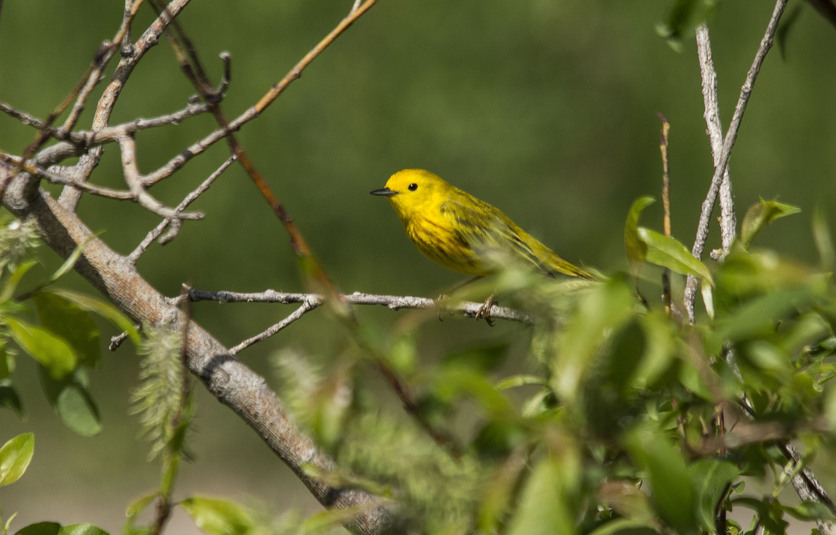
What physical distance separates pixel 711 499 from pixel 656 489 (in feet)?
1.07

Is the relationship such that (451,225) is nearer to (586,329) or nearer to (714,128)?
(714,128)

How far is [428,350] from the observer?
29.4 ft

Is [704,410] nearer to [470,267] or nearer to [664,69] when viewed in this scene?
[470,267]

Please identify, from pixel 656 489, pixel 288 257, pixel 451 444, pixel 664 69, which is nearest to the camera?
pixel 656 489

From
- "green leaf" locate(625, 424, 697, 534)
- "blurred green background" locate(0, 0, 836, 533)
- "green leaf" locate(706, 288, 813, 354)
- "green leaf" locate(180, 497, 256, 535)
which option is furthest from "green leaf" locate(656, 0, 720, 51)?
"blurred green background" locate(0, 0, 836, 533)

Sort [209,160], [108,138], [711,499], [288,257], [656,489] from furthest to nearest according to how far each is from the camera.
A: 1. [288,257]
2. [209,160]
3. [108,138]
4. [711,499]
5. [656,489]

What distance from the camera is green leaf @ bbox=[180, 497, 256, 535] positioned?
0.93m

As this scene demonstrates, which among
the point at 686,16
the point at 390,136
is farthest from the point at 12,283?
the point at 390,136

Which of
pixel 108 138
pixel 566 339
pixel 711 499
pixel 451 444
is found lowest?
pixel 711 499

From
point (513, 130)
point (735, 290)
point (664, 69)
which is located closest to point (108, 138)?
point (735, 290)

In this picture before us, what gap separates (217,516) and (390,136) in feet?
25.3

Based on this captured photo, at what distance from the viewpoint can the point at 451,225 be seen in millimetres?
5031

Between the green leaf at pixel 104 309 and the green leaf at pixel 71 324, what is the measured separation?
13mm

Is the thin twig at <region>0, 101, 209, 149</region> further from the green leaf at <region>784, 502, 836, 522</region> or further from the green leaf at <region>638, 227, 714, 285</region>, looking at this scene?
the green leaf at <region>784, 502, 836, 522</region>
